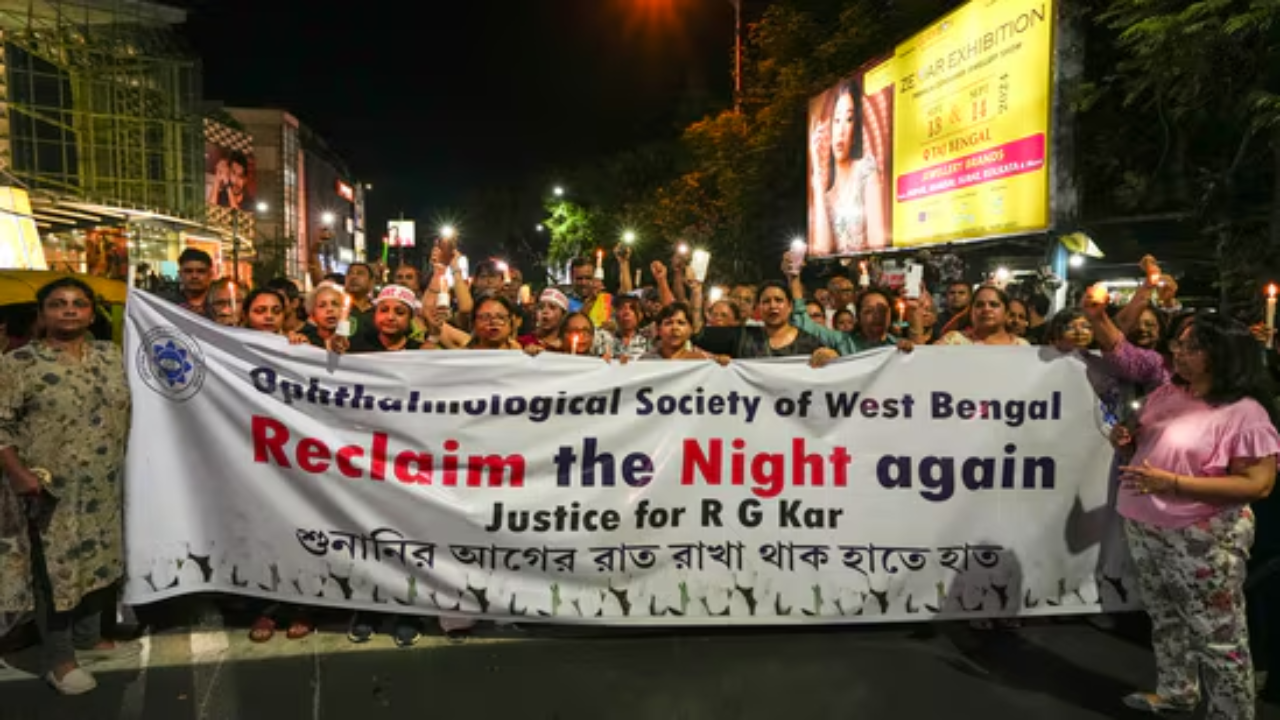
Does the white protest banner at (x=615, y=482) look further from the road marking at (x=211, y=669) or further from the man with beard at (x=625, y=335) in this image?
the man with beard at (x=625, y=335)

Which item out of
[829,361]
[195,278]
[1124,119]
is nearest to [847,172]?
[1124,119]

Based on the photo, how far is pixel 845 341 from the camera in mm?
5340

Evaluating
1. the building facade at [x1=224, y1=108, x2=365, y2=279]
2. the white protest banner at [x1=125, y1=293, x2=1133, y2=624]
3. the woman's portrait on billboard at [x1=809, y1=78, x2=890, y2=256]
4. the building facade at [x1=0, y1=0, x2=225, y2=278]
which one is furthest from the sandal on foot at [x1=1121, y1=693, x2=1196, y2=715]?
the building facade at [x1=224, y1=108, x2=365, y2=279]

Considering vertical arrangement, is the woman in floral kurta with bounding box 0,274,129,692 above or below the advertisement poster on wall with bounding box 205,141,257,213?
below

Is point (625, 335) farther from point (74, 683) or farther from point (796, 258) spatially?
point (74, 683)

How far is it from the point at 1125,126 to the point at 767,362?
7772 millimetres

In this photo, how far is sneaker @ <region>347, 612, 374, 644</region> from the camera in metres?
4.19

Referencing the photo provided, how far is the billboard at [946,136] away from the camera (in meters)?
9.63

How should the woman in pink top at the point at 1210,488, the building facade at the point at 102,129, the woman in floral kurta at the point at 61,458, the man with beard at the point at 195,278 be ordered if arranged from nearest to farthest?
the woman in pink top at the point at 1210,488
the woman in floral kurta at the point at 61,458
the man with beard at the point at 195,278
the building facade at the point at 102,129

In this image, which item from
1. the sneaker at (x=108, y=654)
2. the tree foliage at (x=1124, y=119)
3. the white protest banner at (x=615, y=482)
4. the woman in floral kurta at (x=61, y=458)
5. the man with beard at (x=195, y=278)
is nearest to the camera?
the woman in floral kurta at (x=61, y=458)

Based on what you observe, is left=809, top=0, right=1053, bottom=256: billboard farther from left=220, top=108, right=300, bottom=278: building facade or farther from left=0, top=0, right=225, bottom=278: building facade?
left=220, top=108, right=300, bottom=278: building facade

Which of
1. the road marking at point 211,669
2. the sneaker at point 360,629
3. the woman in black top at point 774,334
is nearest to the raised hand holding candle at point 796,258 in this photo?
the woman in black top at point 774,334

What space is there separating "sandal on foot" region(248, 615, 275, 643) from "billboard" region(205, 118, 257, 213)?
3661 cm

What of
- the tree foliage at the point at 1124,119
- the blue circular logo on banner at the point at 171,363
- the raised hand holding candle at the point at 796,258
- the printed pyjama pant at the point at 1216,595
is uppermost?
the tree foliage at the point at 1124,119
